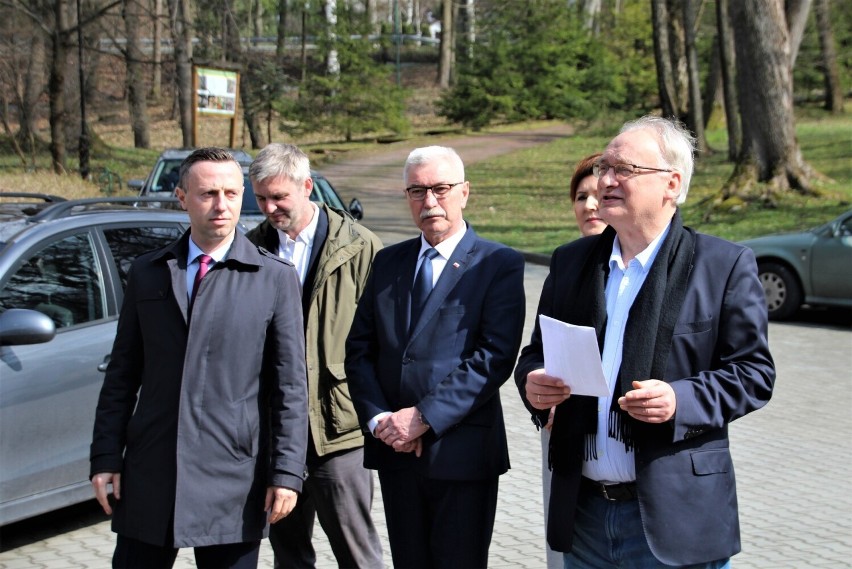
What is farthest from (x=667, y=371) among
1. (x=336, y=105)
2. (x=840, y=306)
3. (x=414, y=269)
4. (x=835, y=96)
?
(x=835, y=96)

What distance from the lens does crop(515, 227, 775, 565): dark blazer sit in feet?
10.3

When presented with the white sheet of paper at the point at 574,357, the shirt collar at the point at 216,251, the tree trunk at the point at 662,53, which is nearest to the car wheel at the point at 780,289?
the shirt collar at the point at 216,251

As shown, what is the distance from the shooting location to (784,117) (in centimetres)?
2138

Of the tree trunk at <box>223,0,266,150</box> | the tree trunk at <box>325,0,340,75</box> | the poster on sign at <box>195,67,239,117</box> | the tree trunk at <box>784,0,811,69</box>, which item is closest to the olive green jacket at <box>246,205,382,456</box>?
the poster on sign at <box>195,67,239,117</box>

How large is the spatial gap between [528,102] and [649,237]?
4601cm

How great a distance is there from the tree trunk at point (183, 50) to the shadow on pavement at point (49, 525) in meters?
19.9

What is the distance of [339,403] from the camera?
4539mm

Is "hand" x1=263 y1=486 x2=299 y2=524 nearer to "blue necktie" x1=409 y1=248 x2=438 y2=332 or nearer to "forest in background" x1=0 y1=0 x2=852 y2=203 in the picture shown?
"blue necktie" x1=409 y1=248 x2=438 y2=332

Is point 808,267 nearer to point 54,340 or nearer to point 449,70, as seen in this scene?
point 54,340

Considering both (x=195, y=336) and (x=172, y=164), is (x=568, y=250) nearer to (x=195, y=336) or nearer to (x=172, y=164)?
(x=195, y=336)

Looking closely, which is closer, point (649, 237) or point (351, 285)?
point (649, 237)

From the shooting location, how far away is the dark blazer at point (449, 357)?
3895mm

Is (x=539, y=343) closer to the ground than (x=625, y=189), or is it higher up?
closer to the ground

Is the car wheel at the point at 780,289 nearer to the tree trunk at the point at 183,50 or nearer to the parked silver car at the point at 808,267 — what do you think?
the parked silver car at the point at 808,267
